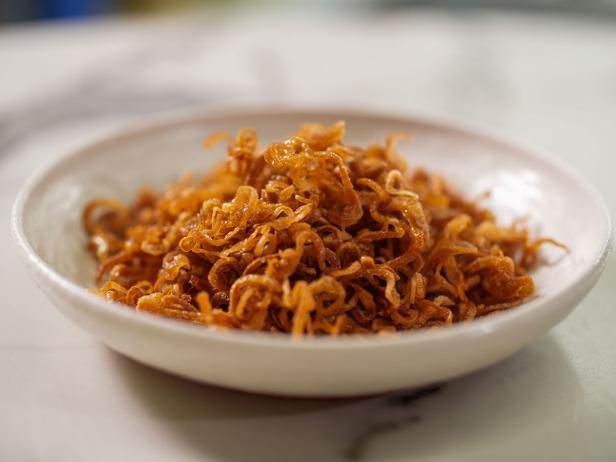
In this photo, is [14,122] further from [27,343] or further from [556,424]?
[556,424]

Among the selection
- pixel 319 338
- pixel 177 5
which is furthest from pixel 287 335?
pixel 177 5

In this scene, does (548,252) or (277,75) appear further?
(277,75)

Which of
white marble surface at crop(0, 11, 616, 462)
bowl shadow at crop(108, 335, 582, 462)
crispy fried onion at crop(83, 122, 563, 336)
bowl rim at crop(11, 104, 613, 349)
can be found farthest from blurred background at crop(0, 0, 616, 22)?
bowl shadow at crop(108, 335, 582, 462)

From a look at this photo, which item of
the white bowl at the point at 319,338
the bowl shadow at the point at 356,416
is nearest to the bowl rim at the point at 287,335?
the white bowl at the point at 319,338

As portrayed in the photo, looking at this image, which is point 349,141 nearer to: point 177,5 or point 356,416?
point 356,416

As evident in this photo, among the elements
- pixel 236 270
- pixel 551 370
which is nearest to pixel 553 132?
pixel 551 370

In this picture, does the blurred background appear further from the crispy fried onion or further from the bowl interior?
the crispy fried onion
